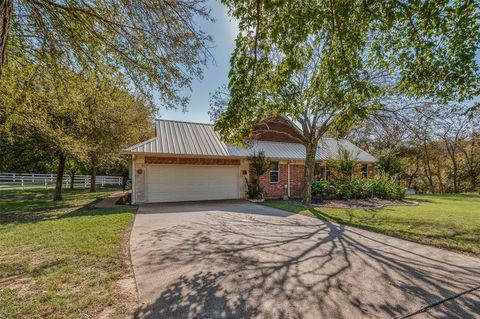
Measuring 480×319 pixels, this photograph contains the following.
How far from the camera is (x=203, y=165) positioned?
13875 mm

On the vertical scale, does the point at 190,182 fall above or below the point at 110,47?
below

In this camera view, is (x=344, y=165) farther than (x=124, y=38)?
Yes

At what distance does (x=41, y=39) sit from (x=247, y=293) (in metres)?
6.39

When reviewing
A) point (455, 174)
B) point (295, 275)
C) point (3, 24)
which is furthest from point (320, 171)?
point (455, 174)

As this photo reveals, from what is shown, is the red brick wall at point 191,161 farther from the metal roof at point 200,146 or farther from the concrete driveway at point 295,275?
the concrete driveway at point 295,275

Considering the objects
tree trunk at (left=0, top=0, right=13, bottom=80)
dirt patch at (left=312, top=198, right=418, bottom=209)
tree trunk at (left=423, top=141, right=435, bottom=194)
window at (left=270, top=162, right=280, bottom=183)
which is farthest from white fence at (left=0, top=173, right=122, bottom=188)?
tree trunk at (left=423, top=141, right=435, bottom=194)

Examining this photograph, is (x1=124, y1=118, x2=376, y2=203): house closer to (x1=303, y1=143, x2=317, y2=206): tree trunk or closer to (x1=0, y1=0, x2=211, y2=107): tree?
(x1=303, y1=143, x2=317, y2=206): tree trunk

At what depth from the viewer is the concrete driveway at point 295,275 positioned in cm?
305

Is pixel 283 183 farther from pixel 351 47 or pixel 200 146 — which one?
pixel 351 47

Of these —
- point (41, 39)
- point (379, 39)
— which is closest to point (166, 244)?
point (41, 39)

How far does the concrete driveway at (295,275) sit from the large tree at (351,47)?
300cm

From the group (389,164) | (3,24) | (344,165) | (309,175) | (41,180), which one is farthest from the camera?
(41,180)

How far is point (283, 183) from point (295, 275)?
11808 mm

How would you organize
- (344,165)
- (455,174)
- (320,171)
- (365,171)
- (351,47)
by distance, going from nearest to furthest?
(351,47), (344,165), (320,171), (365,171), (455,174)
